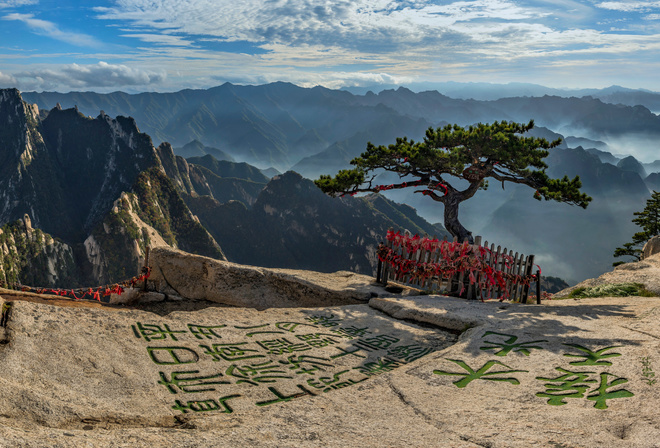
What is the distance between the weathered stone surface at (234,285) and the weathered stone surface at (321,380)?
106 inches

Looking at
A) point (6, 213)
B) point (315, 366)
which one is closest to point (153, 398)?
point (315, 366)

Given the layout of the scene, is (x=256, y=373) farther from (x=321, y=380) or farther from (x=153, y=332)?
(x=153, y=332)

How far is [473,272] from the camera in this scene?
14.8 m

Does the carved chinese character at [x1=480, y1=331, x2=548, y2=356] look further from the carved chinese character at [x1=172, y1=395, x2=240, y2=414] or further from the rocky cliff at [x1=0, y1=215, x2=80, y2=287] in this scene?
the rocky cliff at [x1=0, y1=215, x2=80, y2=287]

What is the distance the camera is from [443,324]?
11.3 metres

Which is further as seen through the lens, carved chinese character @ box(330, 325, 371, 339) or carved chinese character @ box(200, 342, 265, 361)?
carved chinese character @ box(330, 325, 371, 339)

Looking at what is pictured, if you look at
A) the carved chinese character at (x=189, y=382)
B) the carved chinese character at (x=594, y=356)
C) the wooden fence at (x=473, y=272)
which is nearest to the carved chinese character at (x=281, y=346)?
the carved chinese character at (x=189, y=382)

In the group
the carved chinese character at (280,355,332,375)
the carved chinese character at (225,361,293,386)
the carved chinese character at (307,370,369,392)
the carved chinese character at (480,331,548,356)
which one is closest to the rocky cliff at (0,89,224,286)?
the carved chinese character at (280,355,332,375)

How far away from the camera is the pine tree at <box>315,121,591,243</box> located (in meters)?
16.9

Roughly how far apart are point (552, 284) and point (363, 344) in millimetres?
109826

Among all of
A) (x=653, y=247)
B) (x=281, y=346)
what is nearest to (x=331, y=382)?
(x=281, y=346)

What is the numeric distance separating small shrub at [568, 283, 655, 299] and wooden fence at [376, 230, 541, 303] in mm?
1817

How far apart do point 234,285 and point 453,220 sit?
29.7ft

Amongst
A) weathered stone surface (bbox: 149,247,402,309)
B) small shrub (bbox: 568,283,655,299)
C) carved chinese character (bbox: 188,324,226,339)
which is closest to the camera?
carved chinese character (bbox: 188,324,226,339)
